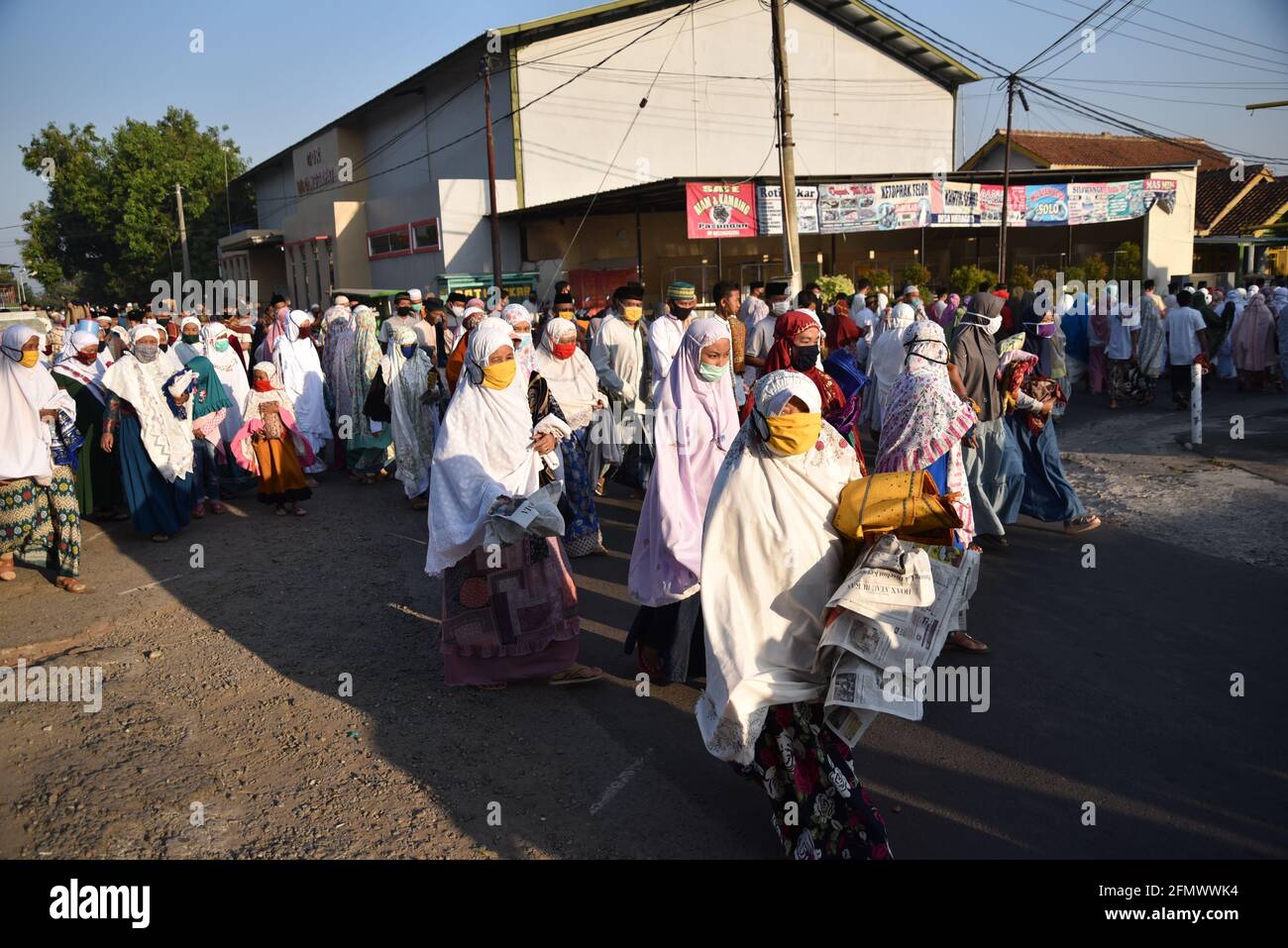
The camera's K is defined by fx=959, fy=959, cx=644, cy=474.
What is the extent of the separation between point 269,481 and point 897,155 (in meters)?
27.5

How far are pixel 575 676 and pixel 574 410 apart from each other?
9.59 ft

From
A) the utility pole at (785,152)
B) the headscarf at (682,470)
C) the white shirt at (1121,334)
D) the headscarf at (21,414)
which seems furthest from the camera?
the white shirt at (1121,334)

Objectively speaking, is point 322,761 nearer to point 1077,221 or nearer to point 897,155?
point 1077,221

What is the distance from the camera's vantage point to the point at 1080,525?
7227mm

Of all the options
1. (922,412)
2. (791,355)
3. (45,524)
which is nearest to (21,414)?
(45,524)

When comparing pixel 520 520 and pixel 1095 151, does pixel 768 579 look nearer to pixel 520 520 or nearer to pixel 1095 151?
pixel 520 520

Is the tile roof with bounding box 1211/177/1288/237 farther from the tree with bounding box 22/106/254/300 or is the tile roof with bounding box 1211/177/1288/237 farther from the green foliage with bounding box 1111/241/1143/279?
the tree with bounding box 22/106/254/300

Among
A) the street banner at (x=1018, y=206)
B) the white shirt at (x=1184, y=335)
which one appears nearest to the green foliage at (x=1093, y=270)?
the street banner at (x=1018, y=206)

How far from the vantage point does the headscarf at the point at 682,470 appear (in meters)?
4.73

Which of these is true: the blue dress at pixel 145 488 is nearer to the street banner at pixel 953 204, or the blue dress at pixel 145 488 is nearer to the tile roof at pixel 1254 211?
the street banner at pixel 953 204

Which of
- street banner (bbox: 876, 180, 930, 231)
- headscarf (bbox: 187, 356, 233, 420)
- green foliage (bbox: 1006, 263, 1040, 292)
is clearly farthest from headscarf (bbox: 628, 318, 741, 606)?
green foliage (bbox: 1006, 263, 1040, 292)

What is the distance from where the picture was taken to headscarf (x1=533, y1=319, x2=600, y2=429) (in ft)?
24.2

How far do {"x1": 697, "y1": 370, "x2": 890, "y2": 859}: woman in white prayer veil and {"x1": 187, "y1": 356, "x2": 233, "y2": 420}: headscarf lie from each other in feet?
23.2

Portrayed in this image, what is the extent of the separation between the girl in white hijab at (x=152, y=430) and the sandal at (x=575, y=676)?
5028mm
